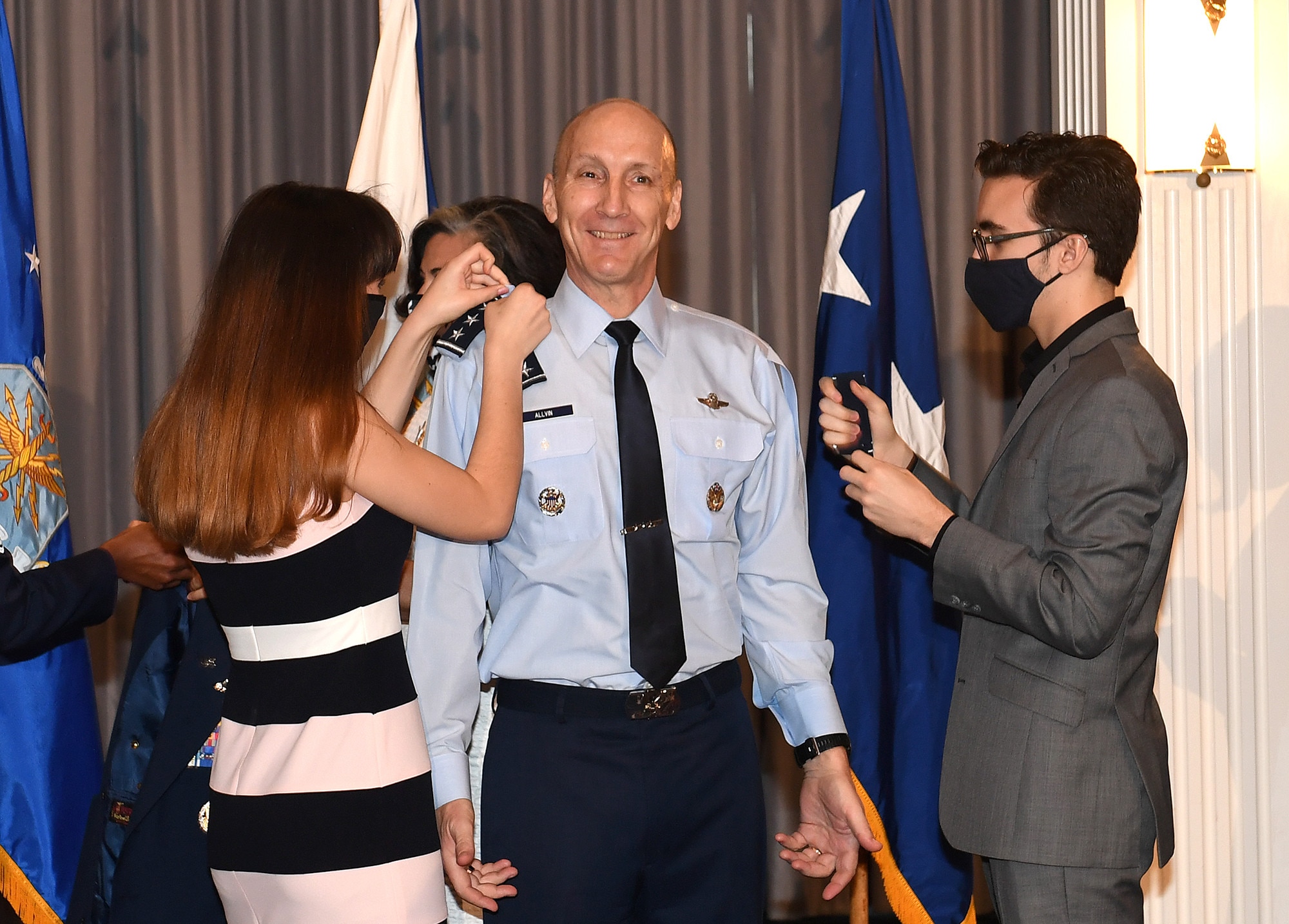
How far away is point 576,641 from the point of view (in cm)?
189

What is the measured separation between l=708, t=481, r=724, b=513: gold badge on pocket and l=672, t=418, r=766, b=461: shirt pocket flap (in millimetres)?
53

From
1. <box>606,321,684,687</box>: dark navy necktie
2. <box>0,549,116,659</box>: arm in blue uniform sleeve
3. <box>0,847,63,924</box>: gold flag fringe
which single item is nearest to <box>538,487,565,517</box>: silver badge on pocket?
<box>606,321,684,687</box>: dark navy necktie

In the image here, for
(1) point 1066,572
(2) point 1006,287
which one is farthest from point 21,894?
(2) point 1006,287

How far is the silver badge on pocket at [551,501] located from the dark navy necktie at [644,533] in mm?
109

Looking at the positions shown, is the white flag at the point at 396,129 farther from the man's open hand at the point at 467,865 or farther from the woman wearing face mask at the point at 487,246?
the man's open hand at the point at 467,865

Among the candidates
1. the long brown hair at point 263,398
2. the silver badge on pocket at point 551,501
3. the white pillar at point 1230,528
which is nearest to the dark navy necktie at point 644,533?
the silver badge on pocket at point 551,501

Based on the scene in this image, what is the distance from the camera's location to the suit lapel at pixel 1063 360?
2.18 metres

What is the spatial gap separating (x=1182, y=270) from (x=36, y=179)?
335 centimetres

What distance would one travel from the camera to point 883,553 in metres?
3.12

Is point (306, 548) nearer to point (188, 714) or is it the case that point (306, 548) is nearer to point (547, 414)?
point (547, 414)

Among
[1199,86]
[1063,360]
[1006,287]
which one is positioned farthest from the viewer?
[1199,86]

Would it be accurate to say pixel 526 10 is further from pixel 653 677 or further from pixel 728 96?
pixel 653 677

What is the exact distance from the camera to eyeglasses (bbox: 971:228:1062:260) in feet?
7.40

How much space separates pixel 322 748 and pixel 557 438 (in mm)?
634
